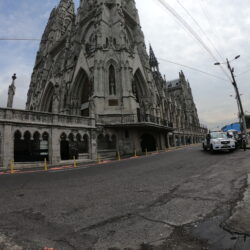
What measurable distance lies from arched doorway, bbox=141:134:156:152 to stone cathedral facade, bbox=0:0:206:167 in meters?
0.18

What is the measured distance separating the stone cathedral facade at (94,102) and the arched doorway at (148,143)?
184 millimetres

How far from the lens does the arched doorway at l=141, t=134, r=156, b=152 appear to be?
2803cm

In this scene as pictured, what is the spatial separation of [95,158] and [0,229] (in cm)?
1696

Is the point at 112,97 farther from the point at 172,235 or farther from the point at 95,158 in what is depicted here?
the point at 172,235

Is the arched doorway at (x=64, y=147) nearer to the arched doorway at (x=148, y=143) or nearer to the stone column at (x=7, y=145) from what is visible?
the stone column at (x=7, y=145)

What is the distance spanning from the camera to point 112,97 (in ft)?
88.0

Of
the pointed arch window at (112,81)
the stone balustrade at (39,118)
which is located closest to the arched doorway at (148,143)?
the pointed arch window at (112,81)

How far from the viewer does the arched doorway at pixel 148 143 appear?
28.0m

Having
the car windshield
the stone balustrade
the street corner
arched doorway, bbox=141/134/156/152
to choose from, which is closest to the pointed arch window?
the stone balustrade

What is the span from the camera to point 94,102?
25.0 m

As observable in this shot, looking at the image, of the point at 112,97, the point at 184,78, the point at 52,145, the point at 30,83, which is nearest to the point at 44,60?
the point at 30,83

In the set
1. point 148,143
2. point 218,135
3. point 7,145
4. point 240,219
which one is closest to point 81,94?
point 148,143

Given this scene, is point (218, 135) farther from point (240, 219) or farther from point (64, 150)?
point (64, 150)

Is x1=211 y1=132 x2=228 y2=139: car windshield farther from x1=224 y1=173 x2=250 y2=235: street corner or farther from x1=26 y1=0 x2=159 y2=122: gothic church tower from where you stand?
x1=26 y1=0 x2=159 y2=122: gothic church tower
